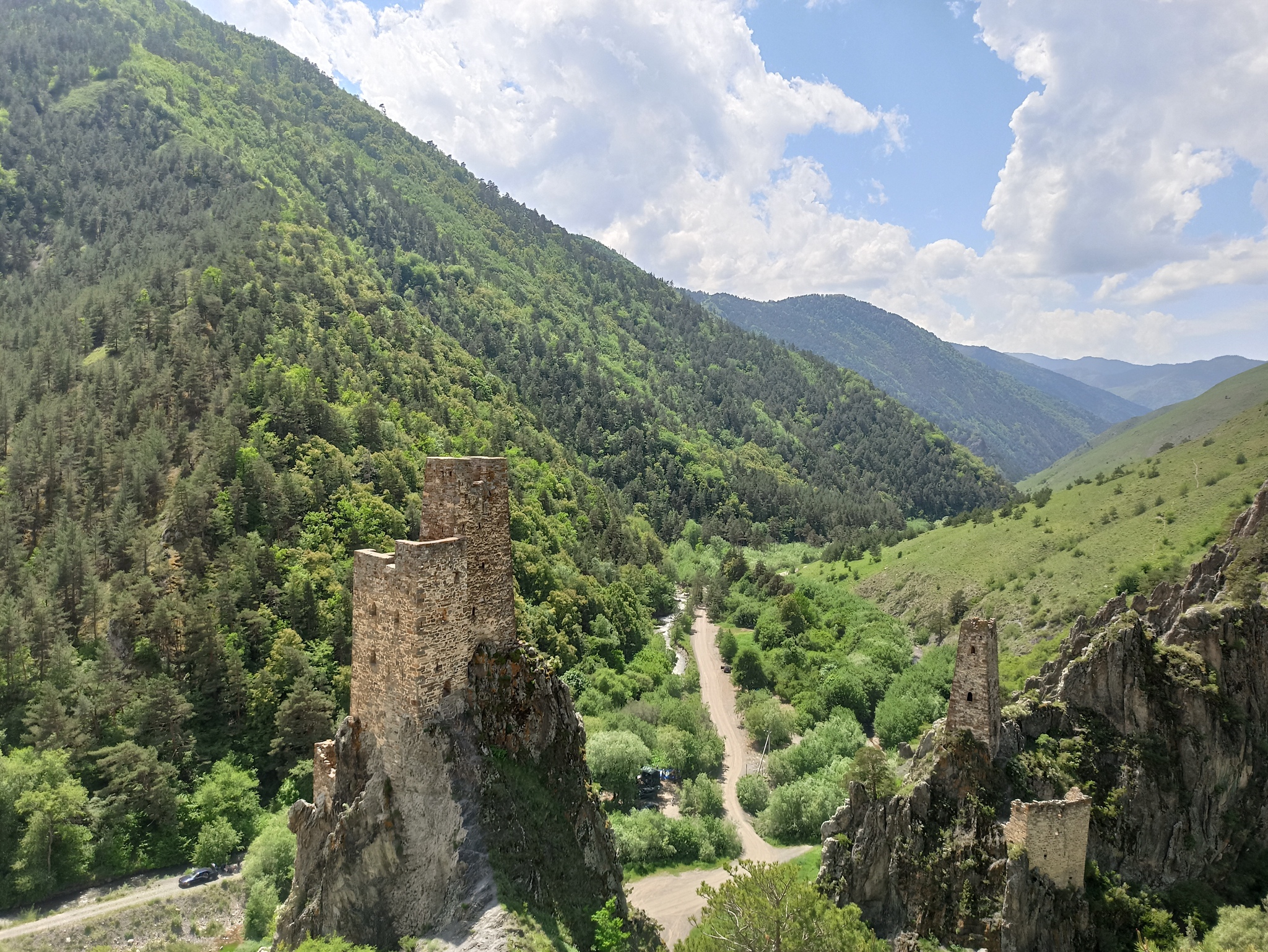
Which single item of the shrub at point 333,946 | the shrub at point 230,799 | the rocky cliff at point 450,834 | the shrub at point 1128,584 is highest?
the shrub at point 1128,584

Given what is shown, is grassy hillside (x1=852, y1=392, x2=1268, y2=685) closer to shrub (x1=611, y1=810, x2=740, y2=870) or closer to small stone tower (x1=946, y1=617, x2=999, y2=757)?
shrub (x1=611, y1=810, x2=740, y2=870)

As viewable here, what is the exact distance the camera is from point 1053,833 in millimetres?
28469

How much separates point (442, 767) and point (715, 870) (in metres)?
45.0

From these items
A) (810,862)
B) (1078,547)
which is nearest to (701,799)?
(810,862)

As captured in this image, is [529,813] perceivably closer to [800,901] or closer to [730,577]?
[800,901]

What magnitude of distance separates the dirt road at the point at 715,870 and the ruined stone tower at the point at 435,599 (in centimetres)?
1644

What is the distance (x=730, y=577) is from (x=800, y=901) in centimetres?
12574

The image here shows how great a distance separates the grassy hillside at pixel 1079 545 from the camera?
78188 millimetres

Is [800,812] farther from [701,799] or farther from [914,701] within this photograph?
[914,701]

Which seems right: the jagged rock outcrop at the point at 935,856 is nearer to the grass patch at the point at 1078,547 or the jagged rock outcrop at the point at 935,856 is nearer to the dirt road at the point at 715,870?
the dirt road at the point at 715,870

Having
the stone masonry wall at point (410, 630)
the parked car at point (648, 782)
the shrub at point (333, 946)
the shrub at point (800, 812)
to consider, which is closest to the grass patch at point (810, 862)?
the shrub at point (800, 812)

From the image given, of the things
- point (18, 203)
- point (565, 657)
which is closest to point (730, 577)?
point (565, 657)

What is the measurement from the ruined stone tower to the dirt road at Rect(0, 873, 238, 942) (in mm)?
46862

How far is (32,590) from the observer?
65.7 metres
